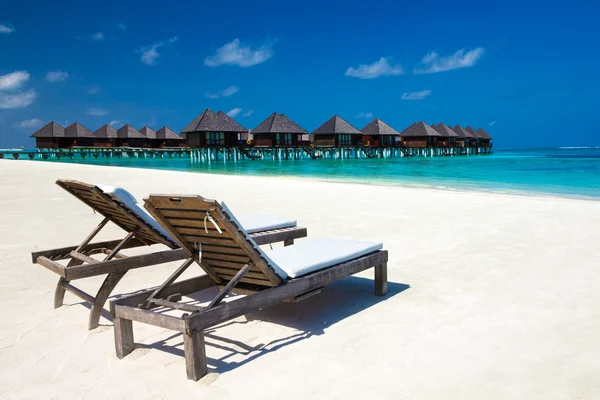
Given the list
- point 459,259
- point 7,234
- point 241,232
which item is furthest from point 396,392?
point 7,234

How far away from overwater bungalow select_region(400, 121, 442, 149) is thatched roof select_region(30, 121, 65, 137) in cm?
3771

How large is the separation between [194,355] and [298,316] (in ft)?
3.36

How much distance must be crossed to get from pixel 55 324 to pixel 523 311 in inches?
117

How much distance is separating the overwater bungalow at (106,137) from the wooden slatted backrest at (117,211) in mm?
54831

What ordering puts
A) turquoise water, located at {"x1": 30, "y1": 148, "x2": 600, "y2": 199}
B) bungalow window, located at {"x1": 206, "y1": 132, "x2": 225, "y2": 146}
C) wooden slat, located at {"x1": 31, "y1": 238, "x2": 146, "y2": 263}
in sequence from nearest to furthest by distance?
1. wooden slat, located at {"x1": 31, "y1": 238, "x2": 146, "y2": 263}
2. turquoise water, located at {"x1": 30, "y1": 148, "x2": 600, "y2": 199}
3. bungalow window, located at {"x1": 206, "y1": 132, "x2": 225, "y2": 146}

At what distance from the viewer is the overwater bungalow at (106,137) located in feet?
178

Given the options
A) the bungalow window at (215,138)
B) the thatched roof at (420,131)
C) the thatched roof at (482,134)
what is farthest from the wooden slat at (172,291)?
the thatched roof at (482,134)

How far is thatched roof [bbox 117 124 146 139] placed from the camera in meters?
55.4

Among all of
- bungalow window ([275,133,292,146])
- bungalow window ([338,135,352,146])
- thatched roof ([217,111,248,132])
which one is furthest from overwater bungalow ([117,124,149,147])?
bungalow window ([338,135,352,146])

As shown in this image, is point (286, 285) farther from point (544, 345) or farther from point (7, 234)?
point (7, 234)

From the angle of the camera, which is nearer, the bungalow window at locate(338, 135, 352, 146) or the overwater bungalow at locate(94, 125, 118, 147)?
the bungalow window at locate(338, 135, 352, 146)

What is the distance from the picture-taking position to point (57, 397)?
2133mm

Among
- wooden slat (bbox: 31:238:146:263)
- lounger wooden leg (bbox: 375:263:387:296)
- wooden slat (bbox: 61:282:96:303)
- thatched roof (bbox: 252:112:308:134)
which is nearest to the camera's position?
wooden slat (bbox: 61:282:96:303)

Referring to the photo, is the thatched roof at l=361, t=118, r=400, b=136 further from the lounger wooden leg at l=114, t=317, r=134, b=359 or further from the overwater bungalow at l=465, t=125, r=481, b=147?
the lounger wooden leg at l=114, t=317, r=134, b=359
